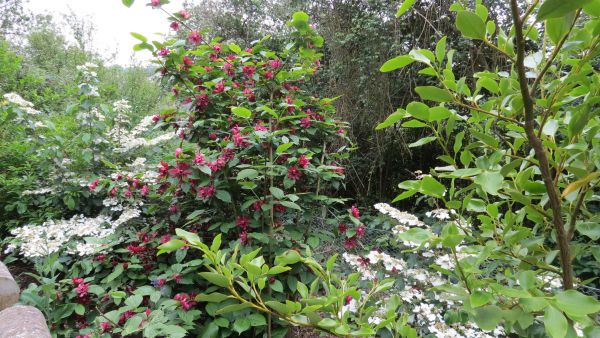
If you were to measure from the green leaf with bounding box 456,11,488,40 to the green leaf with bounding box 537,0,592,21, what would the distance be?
0.08m

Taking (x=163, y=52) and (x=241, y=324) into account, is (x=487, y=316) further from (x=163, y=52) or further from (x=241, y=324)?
(x=163, y=52)

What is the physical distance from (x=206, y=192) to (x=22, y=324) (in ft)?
2.34

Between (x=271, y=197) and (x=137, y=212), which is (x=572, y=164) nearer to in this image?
(x=271, y=197)

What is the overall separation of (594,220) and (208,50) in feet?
5.56

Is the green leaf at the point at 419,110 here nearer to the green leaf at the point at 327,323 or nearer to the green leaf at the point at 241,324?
the green leaf at the point at 327,323

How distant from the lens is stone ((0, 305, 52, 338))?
37.3 inches

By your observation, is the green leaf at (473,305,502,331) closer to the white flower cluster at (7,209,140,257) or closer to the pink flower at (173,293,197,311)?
the pink flower at (173,293,197,311)

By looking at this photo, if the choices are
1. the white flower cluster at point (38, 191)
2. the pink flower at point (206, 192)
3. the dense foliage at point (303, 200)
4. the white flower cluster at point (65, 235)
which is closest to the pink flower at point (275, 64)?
the dense foliage at point (303, 200)

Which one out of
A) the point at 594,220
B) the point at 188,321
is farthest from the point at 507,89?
the point at 188,321

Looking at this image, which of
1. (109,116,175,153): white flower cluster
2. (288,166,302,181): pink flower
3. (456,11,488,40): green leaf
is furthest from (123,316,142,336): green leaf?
(109,116,175,153): white flower cluster

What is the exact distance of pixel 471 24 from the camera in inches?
15.9

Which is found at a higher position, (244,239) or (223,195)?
(223,195)

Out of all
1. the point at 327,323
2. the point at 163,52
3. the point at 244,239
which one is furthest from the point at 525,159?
the point at 163,52

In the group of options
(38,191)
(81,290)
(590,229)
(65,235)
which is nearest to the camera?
(590,229)
